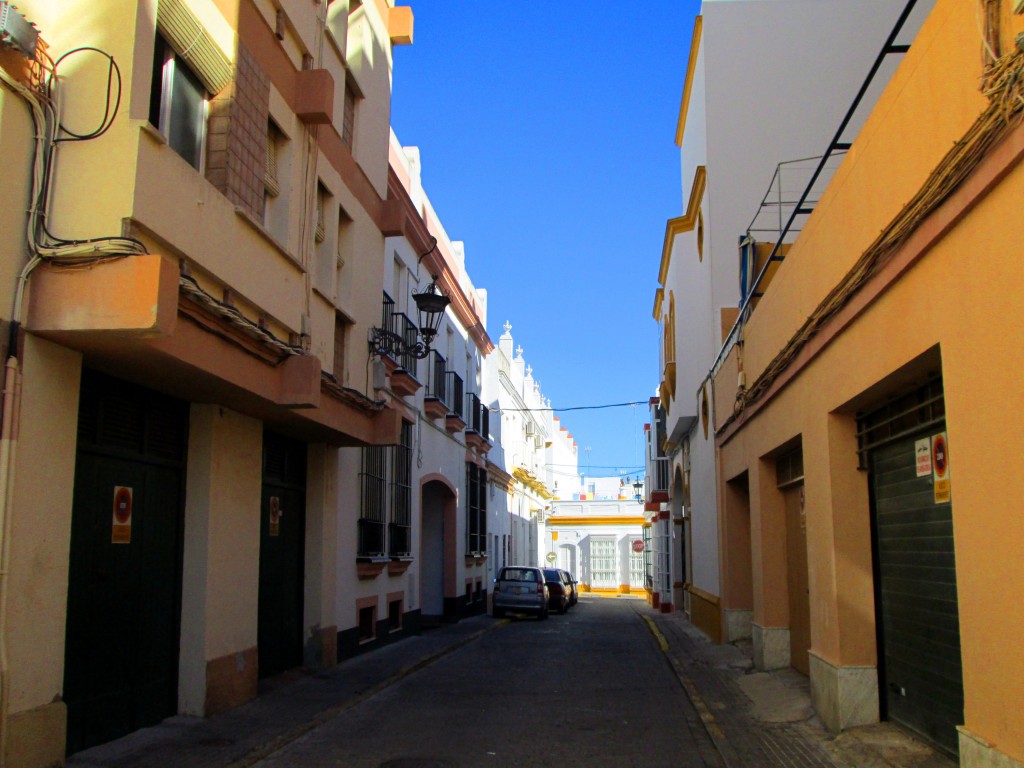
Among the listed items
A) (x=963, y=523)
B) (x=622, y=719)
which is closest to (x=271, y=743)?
(x=622, y=719)

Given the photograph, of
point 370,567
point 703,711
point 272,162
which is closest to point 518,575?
point 370,567

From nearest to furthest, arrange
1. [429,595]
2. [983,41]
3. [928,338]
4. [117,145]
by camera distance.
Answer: [983,41]
[928,338]
[117,145]
[429,595]

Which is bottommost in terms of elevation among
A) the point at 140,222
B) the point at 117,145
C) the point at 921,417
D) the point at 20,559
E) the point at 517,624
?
the point at 517,624

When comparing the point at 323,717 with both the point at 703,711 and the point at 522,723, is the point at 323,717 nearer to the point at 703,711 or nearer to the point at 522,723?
the point at 522,723

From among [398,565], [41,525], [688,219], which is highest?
[688,219]

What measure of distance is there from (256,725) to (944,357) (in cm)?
699

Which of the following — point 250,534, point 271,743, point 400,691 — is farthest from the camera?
point 400,691

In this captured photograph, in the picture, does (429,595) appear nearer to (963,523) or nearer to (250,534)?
(250,534)

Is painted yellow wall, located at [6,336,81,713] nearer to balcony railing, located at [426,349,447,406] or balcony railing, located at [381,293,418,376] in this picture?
balcony railing, located at [381,293,418,376]

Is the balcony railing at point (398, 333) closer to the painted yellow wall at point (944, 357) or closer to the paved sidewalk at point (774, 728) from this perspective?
the paved sidewalk at point (774, 728)

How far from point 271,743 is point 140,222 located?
183 inches

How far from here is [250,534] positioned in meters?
10.7

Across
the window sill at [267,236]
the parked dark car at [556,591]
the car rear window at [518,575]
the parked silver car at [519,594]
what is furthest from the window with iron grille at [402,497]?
the parked dark car at [556,591]

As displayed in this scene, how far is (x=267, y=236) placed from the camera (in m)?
9.80
